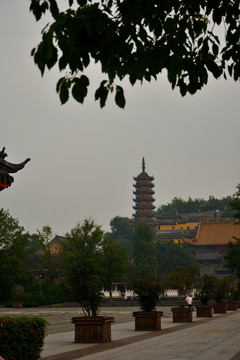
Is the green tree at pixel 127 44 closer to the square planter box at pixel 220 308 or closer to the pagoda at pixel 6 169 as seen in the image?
the pagoda at pixel 6 169

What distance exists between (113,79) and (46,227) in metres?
50.1

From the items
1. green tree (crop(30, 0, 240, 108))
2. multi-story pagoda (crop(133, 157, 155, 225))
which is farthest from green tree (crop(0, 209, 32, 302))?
multi-story pagoda (crop(133, 157, 155, 225))

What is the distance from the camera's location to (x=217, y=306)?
3550 cm

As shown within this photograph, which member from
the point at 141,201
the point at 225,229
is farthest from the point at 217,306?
the point at 141,201

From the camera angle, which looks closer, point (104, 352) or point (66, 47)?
point (66, 47)

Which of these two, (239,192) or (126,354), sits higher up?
(239,192)

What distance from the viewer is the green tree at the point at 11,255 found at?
170ft

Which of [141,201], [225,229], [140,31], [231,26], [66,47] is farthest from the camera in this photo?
[141,201]

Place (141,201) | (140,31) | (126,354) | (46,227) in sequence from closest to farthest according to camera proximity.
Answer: (140,31) < (126,354) < (46,227) < (141,201)

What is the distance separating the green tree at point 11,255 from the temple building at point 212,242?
172 feet

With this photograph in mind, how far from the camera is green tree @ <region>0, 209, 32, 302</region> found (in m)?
51.8

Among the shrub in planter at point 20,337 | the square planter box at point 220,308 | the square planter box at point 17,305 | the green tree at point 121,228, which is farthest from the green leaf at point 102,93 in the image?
the green tree at point 121,228

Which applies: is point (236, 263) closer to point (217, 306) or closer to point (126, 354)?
point (217, 306)

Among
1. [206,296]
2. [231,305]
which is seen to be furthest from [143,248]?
[206,296]
